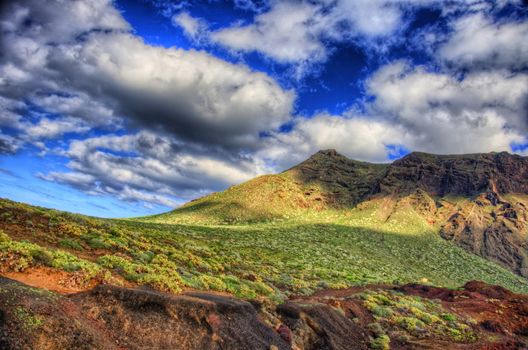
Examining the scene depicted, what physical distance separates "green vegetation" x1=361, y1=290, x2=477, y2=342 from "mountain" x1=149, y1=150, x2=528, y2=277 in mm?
72744

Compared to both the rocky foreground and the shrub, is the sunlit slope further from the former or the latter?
the shrub

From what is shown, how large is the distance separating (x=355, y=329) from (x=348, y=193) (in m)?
113

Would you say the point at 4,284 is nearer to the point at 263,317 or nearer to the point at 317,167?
the point at 263,317

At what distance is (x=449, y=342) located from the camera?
60.3 ft

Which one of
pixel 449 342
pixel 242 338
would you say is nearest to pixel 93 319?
pixel 242 338

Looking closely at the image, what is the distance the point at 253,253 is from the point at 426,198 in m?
84.3

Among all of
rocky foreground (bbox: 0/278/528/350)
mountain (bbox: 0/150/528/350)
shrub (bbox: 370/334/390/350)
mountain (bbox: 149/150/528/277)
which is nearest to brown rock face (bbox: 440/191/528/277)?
mountain (bbox: 149/150/528/277)

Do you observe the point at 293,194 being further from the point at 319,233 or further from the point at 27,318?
the point at 27,318

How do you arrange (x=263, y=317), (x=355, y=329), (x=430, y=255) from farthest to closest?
(x=430, y=255) < (x=355, y=329) < (x=263, y=317)

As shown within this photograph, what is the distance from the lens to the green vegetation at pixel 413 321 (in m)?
19.8

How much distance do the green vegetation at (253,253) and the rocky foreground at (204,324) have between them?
278cm

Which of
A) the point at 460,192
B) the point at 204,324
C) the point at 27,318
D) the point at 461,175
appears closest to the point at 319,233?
the point at 460,192

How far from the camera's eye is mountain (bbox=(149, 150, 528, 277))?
101 meters

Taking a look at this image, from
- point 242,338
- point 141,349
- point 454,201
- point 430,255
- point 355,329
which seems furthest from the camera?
point 454,201
